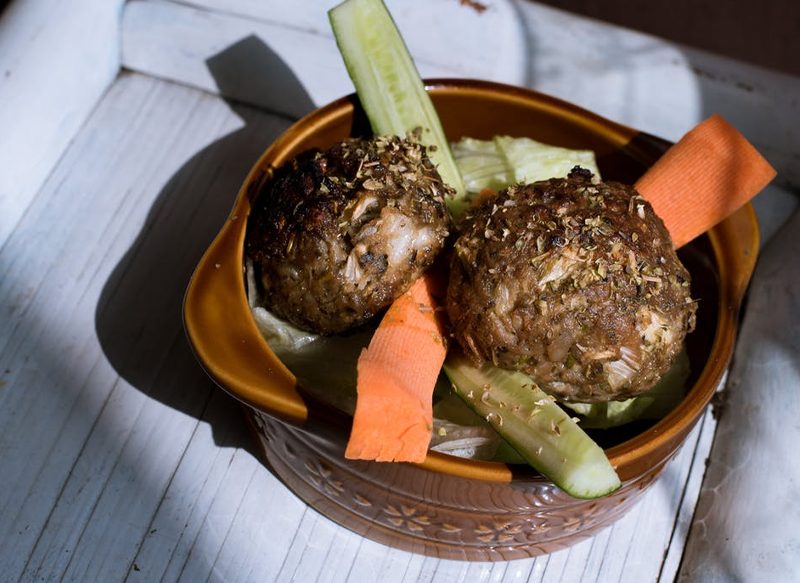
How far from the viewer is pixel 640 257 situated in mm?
1427

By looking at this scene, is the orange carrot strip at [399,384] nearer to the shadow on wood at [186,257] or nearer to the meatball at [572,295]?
the meatball at [572,295]

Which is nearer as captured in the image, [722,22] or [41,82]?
[41,82]

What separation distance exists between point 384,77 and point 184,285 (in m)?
0.70

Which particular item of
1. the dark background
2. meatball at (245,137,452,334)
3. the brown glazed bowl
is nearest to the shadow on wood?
the brown glazed bowl

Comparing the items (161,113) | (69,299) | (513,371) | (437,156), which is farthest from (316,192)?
(161,113)

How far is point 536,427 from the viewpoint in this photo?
137 centimetres

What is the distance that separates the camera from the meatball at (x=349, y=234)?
148 centimetres

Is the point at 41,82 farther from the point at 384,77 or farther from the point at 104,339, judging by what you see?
the point at 384,77

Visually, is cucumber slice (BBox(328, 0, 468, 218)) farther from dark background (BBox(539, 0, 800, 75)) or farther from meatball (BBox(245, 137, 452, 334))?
dark background (BBox(539, 0, 800, 75))

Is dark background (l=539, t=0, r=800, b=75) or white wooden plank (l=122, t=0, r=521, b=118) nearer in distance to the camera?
white wooden plank (l=122, t=0, r=521, b=118)

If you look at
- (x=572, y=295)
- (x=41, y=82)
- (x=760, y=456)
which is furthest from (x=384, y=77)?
(x=760, y=456)

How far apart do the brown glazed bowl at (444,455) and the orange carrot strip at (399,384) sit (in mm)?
58

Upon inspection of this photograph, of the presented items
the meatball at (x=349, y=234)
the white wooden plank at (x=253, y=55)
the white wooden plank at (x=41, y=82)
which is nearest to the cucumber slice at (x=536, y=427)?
the meatball at (x=349, y=234)

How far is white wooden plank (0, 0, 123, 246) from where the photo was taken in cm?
205
